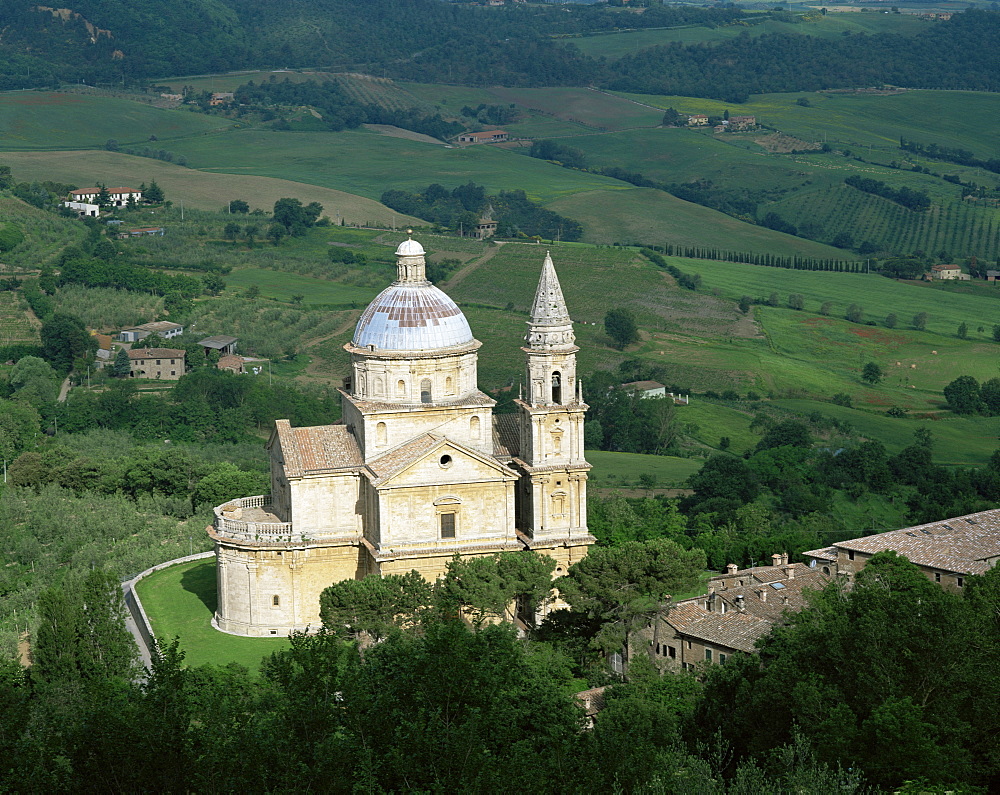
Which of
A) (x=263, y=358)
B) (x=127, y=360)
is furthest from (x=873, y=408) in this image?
(x=127, y=360)

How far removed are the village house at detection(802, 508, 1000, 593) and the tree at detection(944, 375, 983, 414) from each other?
46.1m

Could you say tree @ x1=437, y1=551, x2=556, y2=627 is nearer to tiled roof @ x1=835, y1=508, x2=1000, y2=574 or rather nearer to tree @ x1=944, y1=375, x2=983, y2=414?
tiled roof @ x1=835, y1=508, x2=1000, y2=574

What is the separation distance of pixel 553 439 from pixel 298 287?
3166 inches

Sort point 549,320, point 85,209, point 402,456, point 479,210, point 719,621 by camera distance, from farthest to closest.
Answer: point 479,210, point 85,209, point 549,320, point 402,456, point 719,621

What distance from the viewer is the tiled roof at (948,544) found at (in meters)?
58.4

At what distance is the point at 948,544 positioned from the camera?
198ft

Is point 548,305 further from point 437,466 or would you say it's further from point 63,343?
point 63,343

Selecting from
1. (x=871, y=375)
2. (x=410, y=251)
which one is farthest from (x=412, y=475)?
(x=871, y=375)

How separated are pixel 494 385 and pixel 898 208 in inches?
3366

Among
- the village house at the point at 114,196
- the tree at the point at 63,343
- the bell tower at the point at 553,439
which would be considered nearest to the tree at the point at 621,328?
the tree at the point at 63,343

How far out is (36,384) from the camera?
108 m

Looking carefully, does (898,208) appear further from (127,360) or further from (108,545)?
(108,545)

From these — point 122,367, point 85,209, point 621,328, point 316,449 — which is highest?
point 85,209

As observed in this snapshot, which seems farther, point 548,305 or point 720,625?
point 548,305
